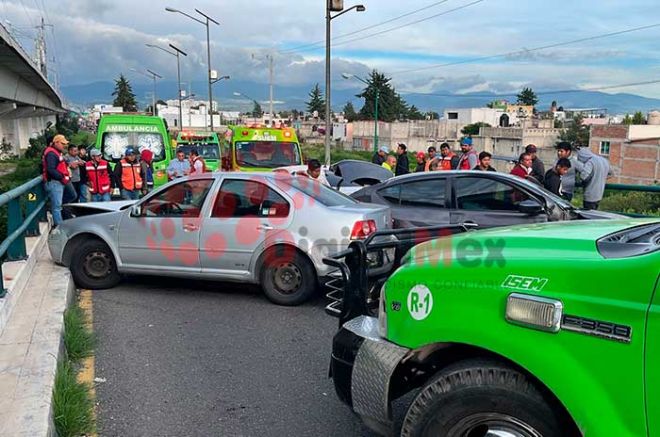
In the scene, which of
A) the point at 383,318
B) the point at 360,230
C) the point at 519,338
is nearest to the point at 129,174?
the point at 360,230

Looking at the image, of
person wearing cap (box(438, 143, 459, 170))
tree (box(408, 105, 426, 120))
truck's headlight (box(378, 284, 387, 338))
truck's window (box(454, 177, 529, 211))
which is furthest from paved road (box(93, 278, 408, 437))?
tree (box(408, 105, 426, 120))

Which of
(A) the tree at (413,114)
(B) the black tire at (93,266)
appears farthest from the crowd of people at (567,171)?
(A) the tree at (413,114)

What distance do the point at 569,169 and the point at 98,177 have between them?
8.47m

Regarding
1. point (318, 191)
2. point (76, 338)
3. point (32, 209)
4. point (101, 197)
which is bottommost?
point (76, 338)

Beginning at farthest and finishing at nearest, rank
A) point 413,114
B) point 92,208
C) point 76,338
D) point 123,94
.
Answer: point 413,114 → point 123,94 → point 92,208 → point 76,338

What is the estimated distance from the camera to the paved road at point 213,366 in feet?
13.2

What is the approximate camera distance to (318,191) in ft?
23.0

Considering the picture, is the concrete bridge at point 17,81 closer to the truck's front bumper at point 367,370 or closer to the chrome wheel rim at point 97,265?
the chrome wheel rim at point 97,265

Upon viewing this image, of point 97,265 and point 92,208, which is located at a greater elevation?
point 92,208

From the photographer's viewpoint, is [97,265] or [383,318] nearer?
[383,318]

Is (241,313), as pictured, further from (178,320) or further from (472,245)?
(472,245)

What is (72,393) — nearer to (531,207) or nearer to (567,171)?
(531,207)

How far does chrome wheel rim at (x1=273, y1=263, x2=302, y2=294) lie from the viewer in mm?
6609

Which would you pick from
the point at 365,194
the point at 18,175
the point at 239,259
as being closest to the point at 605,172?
the point at 365,194
